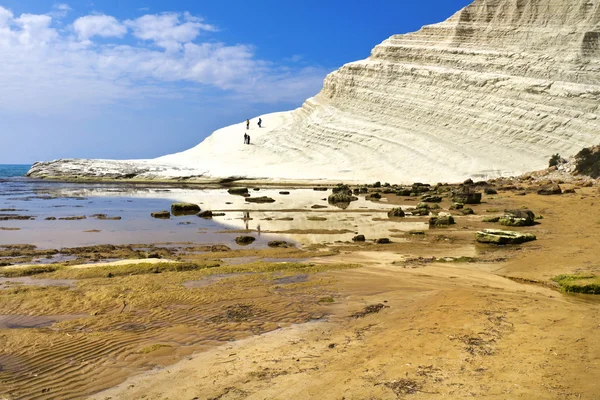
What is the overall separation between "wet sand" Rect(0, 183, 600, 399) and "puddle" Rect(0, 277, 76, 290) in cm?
19

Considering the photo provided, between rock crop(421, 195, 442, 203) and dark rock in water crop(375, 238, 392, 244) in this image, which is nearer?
dark rock in water crop(375, 238, 392, 244)

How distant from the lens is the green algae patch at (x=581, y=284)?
636cm

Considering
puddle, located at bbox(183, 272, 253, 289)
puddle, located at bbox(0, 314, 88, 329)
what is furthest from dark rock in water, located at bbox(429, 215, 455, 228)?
Result: puddle, located at bbox(0, 314, 88, 329)

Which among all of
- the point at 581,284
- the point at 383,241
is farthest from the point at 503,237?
the point at 581,284

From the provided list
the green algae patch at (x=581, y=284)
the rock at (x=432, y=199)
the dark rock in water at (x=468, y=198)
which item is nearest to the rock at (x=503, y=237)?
the green algae patch at (x=581, y=284)

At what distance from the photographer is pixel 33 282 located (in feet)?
25.6

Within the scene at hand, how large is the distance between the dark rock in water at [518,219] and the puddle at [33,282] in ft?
35.7

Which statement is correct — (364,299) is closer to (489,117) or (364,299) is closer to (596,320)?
(596,320)

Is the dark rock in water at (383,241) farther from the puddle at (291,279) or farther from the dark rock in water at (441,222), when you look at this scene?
the puddle at (291,279)

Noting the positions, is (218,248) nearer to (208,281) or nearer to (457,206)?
(208,281)

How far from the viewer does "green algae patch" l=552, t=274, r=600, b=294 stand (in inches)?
250

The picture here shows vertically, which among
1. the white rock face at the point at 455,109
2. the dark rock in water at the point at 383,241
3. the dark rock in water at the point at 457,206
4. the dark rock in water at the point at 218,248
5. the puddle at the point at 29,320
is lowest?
the puddle at the point at 29,320

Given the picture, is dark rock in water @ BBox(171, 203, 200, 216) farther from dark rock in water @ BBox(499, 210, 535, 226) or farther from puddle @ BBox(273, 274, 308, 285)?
puddle @ BBox(273, 274, 308, 285)

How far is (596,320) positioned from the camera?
5199 mm
